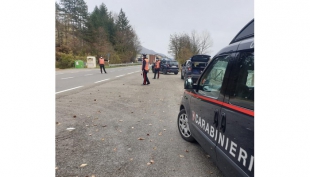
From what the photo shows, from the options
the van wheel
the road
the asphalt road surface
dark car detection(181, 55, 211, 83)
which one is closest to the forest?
the road

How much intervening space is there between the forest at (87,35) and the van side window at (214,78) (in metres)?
36.4

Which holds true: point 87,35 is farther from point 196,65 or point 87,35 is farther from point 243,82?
point 243,82

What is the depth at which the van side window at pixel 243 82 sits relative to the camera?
1843 millimetres

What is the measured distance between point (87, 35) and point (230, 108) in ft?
181

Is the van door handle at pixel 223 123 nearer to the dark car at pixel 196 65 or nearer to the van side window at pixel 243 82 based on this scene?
the van side window at pixel 243 82

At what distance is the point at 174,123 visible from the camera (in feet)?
15.9

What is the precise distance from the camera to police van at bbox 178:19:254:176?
Result: 1.75m

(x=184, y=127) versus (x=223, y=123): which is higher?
(x=223, y=123)

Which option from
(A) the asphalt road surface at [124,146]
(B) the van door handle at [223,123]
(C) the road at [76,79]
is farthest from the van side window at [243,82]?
(C) the road at [76,79]

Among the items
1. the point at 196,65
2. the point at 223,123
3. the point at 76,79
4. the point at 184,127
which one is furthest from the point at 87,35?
the point at 223,123

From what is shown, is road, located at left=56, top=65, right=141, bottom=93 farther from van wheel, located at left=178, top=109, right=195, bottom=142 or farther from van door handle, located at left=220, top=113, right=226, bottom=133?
van door handle, located at left=220, top=113, right=226, bottom=133

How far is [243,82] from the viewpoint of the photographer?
2012 millimetres
